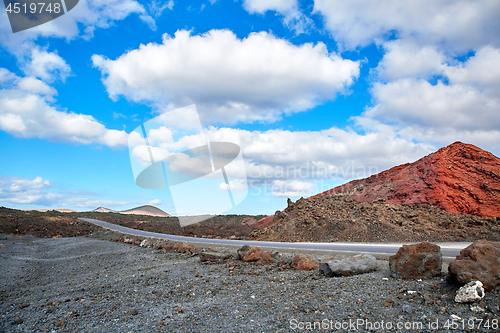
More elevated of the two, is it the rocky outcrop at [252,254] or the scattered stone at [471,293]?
the scattered stone at [471,293]

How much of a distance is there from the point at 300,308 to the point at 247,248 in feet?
22.3

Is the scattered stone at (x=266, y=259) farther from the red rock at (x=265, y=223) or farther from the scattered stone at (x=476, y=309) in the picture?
the red rock at (x=265, y=223)

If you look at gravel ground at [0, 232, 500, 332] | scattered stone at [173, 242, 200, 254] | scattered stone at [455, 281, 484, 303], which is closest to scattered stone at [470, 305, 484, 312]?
gravel ground at [0, 232, 500, 332]

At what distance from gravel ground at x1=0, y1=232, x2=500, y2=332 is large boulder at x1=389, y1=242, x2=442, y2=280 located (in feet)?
0.98

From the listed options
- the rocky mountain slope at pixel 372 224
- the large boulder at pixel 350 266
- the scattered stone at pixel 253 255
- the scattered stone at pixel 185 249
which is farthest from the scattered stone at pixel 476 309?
the rocky mountain slope at pixel 372 224

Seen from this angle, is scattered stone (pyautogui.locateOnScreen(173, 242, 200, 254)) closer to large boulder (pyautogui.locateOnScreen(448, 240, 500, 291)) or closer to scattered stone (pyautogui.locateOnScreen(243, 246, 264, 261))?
scattered stone (pyautogui.locateOnScreen(243, 246, 264, 261))

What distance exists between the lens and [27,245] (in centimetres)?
2422

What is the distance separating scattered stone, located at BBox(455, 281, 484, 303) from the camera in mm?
4848

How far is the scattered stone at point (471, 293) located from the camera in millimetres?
4848

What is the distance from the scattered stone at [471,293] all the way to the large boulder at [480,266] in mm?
270

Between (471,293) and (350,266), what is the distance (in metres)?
3.32

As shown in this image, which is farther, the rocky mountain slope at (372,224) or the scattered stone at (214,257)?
the rocky mountain slope at (372,224)

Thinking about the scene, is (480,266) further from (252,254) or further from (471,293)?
(252,254)

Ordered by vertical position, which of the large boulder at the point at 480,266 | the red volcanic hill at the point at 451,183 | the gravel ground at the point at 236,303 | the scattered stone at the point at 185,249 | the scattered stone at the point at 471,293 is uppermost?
the red volcanic hill at the point at 451,183
